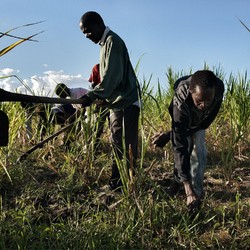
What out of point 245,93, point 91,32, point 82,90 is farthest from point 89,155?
point 245,93

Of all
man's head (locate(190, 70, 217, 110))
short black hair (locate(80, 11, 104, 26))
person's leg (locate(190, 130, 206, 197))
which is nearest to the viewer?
man's head (locate(190, 70, 217, 110))

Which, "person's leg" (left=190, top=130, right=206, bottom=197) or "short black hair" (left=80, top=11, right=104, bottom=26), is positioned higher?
"short black hair" (left=80, top=11, right=104, bottom=26)

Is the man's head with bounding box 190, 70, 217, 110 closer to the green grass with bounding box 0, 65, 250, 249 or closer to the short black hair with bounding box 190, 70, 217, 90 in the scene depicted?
the short black hair with bounding box 190, 70, 217, 90

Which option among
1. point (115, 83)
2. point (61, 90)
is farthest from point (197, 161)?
point (61, 90)

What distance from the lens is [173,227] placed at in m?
2.79

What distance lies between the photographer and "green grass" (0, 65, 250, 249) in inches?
105

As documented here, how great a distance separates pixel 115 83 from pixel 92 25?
0.50 meters

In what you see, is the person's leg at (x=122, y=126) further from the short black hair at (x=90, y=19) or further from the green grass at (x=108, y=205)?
the short black hair at (x=90, y=19)

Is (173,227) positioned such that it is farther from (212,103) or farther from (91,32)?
(91,32)

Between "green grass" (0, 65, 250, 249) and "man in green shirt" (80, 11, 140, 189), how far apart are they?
176mm

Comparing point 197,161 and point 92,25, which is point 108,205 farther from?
point 92,25

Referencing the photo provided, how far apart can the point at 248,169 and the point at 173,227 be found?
1482 millimetres

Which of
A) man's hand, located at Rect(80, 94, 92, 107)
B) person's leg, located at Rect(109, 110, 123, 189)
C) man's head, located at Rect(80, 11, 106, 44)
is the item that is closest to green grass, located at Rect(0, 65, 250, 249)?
person's leg, located at Rect(109, 110, 123, 189)

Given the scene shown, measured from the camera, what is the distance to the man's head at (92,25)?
3.33m
